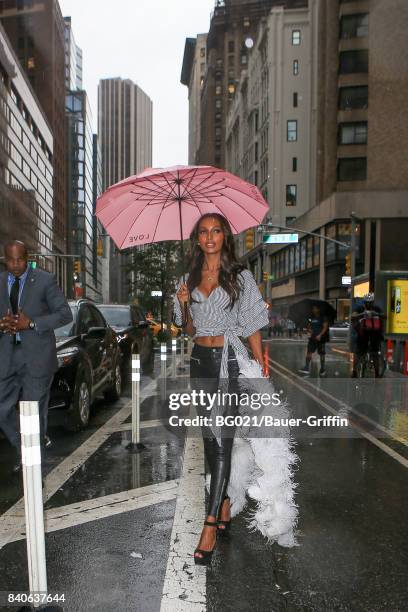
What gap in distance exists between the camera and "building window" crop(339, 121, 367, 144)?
150 feet

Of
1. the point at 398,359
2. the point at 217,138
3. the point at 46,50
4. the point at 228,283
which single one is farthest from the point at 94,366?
the point at 217,138

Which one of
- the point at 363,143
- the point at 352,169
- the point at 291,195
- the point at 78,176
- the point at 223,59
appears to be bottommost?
the point at 352,169

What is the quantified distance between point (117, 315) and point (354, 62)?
41.5 meters

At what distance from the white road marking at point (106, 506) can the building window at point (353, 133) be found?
45945 mm

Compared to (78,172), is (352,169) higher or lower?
lower

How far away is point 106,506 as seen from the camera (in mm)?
4270

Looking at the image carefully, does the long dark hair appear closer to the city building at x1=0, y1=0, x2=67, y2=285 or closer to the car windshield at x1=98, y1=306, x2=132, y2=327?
the car windshield at x1=98, y1=306, x2=132, y2=327

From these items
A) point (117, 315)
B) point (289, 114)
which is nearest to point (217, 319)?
point (117, 315)

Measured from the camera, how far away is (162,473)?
17.0 ft

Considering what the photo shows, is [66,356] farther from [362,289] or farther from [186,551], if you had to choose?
[362,289]

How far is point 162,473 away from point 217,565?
1.96m

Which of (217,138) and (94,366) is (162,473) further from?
(217,138)

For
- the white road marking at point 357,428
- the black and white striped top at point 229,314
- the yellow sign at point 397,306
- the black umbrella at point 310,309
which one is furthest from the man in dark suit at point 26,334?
the yellow sign at point 397,306

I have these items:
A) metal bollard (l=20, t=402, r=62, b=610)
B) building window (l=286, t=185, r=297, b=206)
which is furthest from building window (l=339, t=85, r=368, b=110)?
metal bollard (l=20, t=402, r=62, b=610)
